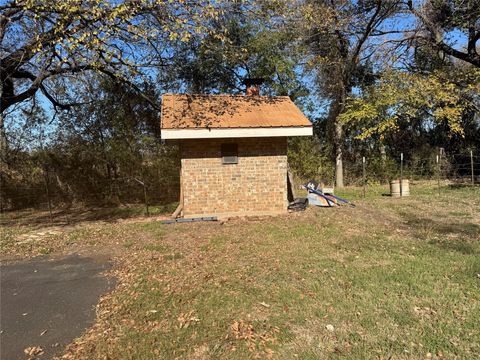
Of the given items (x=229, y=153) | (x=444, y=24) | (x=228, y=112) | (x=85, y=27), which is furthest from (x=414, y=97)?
(x=85, y=27)

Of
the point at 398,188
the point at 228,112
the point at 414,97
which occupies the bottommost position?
the point at 398,188

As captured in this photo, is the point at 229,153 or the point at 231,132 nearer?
the point at 231,132

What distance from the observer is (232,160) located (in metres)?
10.2

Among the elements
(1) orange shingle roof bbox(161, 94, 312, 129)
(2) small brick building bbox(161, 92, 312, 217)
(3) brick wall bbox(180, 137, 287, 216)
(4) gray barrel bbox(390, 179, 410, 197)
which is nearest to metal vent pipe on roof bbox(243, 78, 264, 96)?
(1) orange shingle roof bbox(161, 94, 312, 129)

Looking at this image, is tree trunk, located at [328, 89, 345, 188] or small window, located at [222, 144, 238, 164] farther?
tree trunk, located at [328, 89, 345, 188]

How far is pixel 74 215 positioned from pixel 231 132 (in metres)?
7.04

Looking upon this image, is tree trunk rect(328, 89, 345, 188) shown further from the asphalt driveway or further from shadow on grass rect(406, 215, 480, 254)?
the asphalt driveway

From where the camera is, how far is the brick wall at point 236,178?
10.1 metres

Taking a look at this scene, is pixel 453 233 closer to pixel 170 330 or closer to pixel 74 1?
pixel 170 330

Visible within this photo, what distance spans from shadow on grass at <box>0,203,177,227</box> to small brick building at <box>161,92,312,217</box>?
2.43 m

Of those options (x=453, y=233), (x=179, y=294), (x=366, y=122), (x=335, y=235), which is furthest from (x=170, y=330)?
(x=366, y=122)

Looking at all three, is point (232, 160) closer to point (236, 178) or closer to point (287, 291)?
point (236, 178)

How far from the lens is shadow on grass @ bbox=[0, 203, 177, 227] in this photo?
36.2 ft

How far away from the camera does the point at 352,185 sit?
63.5ft
